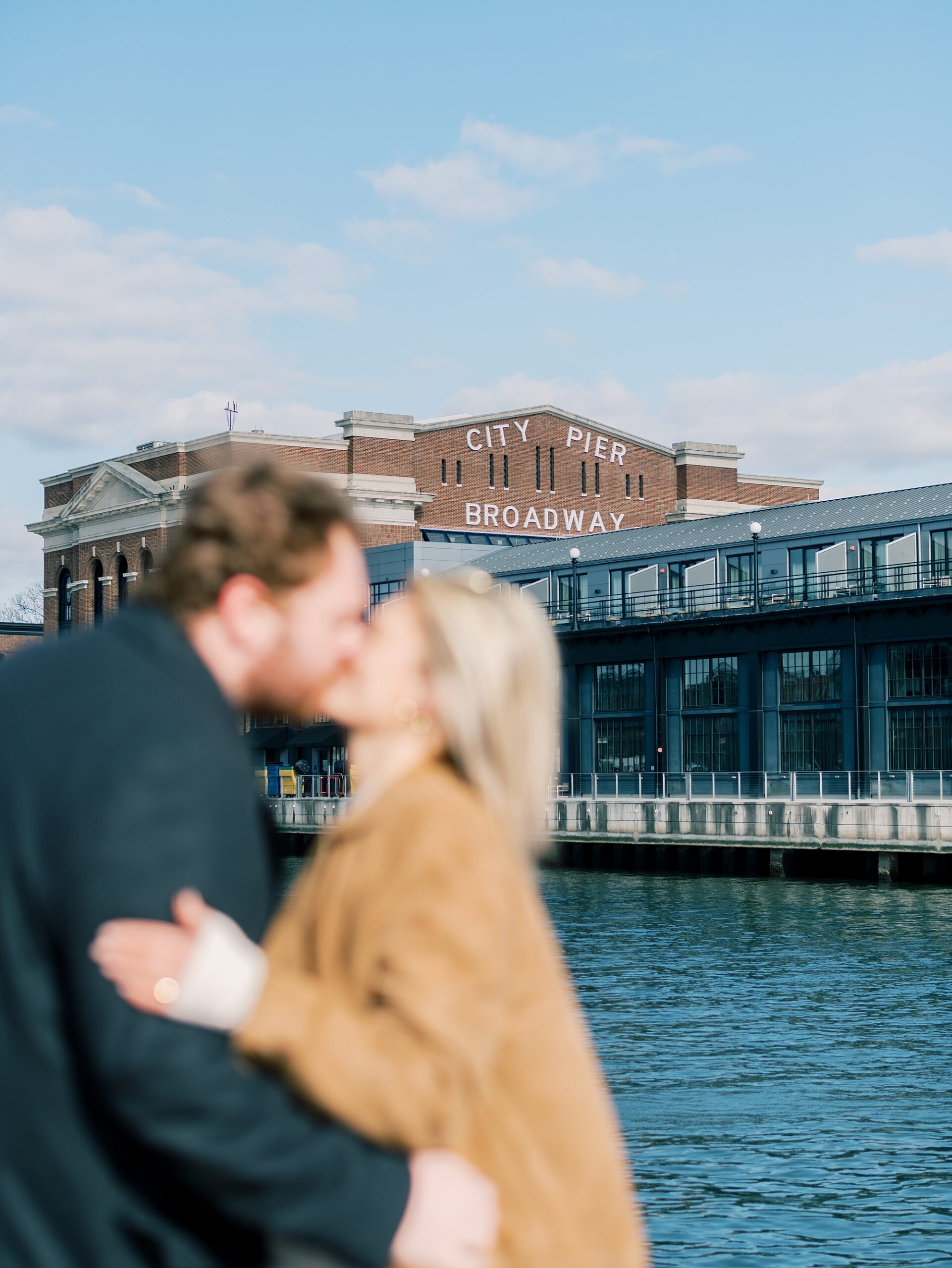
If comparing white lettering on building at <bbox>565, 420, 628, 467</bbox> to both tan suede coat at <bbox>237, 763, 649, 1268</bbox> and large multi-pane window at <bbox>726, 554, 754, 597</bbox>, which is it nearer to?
large multi-pane window at <bbox>726, 554, 754, 597</bbox>

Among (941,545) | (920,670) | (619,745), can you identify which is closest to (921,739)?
(920,670)

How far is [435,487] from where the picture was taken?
257ft

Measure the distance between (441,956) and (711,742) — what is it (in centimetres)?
5123

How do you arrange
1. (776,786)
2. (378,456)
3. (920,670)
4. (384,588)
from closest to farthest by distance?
(776,786)
(920,670)
(384,588)
(378,456)

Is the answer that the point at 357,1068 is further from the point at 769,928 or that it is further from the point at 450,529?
the point at 450,529

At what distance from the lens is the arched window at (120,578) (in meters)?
80.2

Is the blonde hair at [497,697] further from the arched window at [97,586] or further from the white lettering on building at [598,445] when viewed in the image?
the arched window at [97,586]

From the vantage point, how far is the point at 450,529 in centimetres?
7850

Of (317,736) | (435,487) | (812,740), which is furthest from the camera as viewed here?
(435,487)

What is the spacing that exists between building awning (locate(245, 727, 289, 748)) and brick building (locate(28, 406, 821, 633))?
901 centimetres

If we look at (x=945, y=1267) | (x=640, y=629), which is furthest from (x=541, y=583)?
(x=945, y=1267)

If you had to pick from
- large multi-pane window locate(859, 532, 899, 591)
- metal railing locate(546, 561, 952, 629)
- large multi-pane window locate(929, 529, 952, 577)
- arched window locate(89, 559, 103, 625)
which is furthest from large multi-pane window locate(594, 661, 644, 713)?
arched window locate(89, 559, 103, 625)

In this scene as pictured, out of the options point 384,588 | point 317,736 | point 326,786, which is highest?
point 384,588

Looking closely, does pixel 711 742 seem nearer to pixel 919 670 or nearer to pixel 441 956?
pixel 919 670
